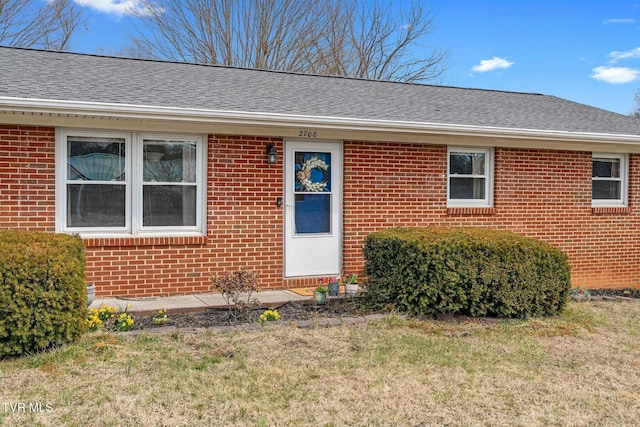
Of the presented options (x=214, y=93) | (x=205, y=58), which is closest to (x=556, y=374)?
(x=214, y=93)

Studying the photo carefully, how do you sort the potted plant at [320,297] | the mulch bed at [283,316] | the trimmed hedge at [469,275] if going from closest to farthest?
the mulch bed at [283,316]
the trimmed hedge at [469,275]
the potted plant at [320,297]

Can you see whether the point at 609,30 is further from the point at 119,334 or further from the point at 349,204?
the point at 119,334

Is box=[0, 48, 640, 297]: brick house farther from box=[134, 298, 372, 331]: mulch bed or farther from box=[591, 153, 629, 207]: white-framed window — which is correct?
box=[134, 298, 372, 331]: mulch bed

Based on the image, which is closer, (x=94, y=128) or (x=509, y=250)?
(x=509, y=250)

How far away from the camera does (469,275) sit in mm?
6207

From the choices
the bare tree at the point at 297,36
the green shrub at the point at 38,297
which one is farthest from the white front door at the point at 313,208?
the bare tree at the point at 297,36

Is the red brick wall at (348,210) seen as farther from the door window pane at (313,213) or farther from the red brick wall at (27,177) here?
the door window pane at (313,213)

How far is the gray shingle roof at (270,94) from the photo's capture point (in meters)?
7.27

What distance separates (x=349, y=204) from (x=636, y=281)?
225 inches

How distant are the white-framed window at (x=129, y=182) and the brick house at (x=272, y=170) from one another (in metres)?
0.02

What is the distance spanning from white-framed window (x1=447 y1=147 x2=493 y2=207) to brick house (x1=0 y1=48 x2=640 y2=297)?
2 centimetres

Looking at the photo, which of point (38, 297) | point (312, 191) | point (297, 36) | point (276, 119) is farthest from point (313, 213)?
point (297, 36)

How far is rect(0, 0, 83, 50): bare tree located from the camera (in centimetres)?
1802

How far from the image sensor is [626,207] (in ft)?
33.5
